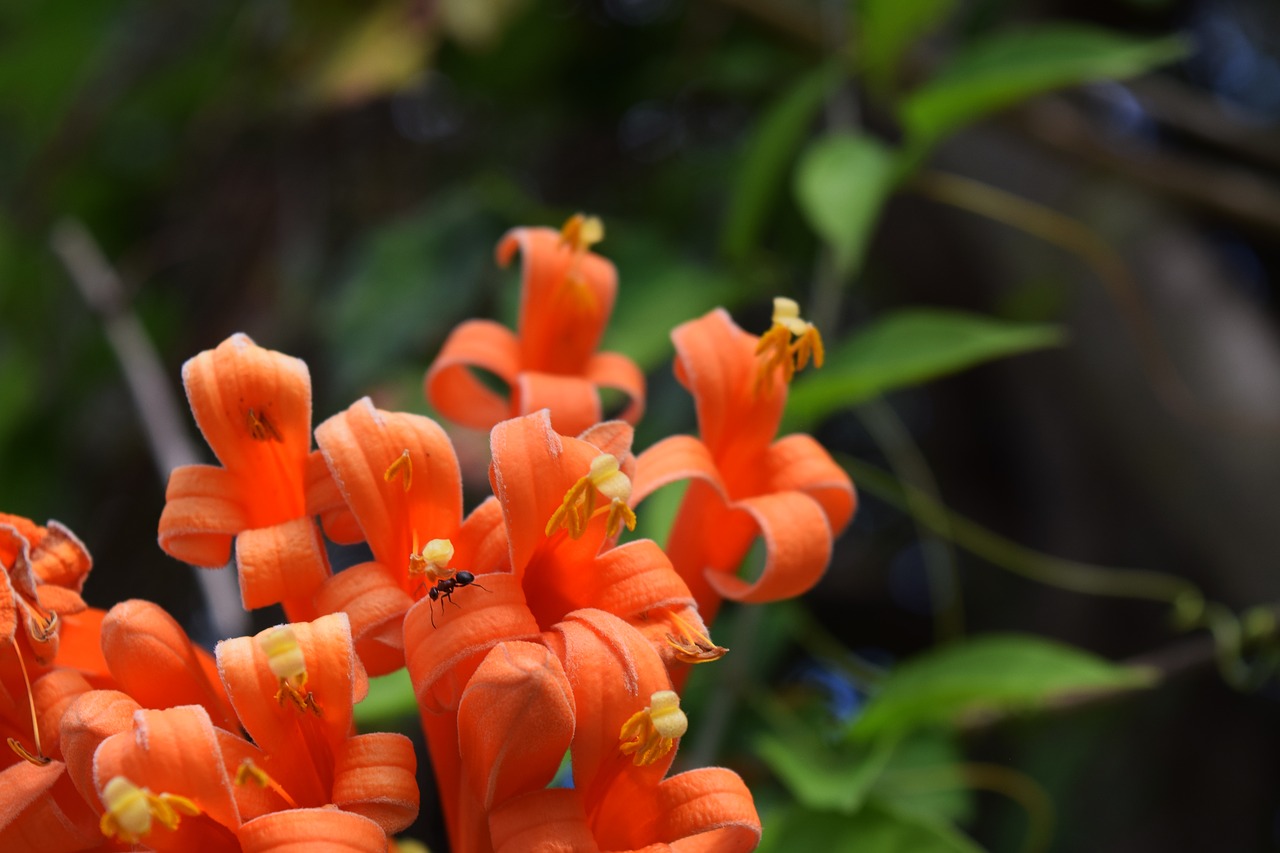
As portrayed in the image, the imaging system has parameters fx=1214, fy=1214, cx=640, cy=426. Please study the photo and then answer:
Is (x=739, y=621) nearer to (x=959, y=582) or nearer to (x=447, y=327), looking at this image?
(x=447, y=327)

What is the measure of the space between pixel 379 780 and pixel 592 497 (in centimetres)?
19

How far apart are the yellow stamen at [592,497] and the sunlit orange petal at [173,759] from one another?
21cm

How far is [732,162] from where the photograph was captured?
6.18 feet

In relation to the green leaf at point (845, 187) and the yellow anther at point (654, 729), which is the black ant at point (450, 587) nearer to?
the yellow anther at point (654, 729)

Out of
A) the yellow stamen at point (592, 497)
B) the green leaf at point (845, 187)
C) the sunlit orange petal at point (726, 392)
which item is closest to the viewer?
the yellow stamen at point (592, 497)

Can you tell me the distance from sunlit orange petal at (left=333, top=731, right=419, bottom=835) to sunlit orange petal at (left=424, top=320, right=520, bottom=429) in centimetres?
32

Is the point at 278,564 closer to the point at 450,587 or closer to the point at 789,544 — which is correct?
the point at 450,587

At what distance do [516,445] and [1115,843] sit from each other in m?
1.67

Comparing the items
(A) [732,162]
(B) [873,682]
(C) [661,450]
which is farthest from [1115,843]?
(C) [661,450]

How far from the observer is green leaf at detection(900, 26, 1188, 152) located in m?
1.30

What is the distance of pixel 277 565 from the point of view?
71cm

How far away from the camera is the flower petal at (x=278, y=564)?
27.9 inches

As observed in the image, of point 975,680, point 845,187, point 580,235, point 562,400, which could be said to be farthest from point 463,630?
point 845,187

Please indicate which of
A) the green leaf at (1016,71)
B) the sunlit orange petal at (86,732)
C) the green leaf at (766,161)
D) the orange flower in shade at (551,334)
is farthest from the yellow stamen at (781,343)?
the green leaf at (766,161)
